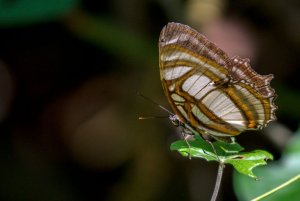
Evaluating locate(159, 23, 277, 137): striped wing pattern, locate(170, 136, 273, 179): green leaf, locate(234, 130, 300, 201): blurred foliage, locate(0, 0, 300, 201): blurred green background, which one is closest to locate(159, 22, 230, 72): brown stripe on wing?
locate(159, 23, 277, 137): striped wing pattern

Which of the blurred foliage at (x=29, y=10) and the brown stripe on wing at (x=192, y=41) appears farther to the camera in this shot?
the blurred foliage at (x=29, y=10)

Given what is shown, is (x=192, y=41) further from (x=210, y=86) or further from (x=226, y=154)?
(x=226, y=154)

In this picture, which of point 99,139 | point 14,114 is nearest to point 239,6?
point 99,139

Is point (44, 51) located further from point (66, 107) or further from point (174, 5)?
point (174, 5)

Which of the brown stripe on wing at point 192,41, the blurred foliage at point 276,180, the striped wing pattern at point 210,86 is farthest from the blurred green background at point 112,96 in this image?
the brown stripe on wing at point 192,41

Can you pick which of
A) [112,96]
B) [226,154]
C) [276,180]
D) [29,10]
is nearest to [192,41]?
[226,154]

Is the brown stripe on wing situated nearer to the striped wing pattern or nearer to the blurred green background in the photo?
the striped wing pattern

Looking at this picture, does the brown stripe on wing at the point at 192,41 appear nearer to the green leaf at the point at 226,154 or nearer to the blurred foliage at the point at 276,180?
the green leaf at the point at 226,154
